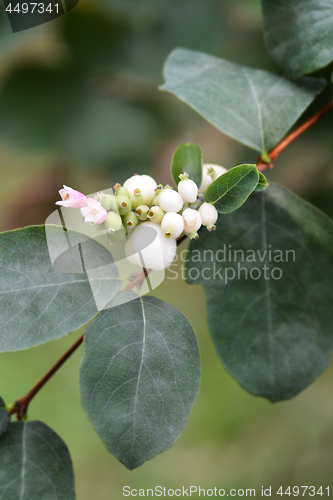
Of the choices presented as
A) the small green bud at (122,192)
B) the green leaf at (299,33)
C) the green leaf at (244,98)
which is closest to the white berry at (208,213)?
the small green bud at (122,192)

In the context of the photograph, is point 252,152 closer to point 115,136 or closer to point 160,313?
point 115,136

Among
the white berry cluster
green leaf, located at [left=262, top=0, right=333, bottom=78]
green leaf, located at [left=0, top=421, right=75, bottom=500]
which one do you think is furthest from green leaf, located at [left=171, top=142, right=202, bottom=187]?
green leaf, located at [left=0, top=421, right=75, bottom=500]

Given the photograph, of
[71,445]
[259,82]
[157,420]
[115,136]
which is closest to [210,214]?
[157,420]

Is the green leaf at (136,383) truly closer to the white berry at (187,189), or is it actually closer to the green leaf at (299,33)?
the white berry at (187,189)

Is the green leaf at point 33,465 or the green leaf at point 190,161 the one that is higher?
the green leaf at point 190,161

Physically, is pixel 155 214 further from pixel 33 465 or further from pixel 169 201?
pixel 33 465

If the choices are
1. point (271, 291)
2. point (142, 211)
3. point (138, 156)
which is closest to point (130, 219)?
point (142, 211)

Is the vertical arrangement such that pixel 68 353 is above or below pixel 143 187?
below

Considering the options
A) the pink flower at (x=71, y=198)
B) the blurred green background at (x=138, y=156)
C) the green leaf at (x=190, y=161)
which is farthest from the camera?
the blurred green background at (x=138, y=156)
